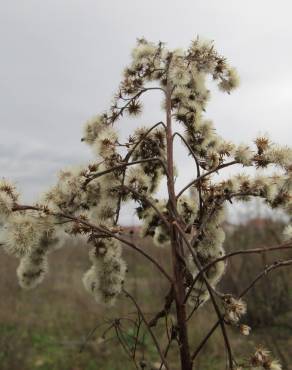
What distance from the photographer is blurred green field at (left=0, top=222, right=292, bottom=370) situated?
6.71 m

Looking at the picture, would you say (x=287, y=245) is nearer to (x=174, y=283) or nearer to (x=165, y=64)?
(x=174, y=283)

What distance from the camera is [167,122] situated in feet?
6.50

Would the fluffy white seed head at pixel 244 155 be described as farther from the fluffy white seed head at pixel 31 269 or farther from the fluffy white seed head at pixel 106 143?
the fluffy white seed head at pixel 31 269

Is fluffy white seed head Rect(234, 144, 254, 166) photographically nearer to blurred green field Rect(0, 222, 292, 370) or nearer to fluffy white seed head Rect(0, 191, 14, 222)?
fluffy white seed head Rect(0, 191, 14, 222)

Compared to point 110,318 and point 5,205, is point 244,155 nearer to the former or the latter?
point 5,205

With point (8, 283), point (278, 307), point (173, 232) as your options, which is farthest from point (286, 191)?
point (8, 283)

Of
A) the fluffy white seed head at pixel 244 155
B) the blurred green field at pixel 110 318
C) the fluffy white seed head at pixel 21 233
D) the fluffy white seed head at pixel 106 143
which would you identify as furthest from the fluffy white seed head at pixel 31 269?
the blurred green field at pixel 110 318

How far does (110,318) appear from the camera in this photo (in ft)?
19.7

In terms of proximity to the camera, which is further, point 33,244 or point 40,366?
Result: point 40,366

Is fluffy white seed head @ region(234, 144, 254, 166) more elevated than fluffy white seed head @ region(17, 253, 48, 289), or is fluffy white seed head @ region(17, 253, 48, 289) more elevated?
fluffy white seed head @ region(234, 144, 254, 166)

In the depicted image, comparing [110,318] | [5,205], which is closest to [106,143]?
[5,205]

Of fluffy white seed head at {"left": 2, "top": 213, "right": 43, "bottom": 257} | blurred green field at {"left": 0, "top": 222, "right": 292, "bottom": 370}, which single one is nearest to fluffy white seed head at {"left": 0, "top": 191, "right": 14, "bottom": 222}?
fluffy white seed head at {"left": 2, "top": 213, "right": 43, "bottom": 257}

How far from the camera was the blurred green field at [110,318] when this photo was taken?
264 inches

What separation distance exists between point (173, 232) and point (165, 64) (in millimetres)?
717
